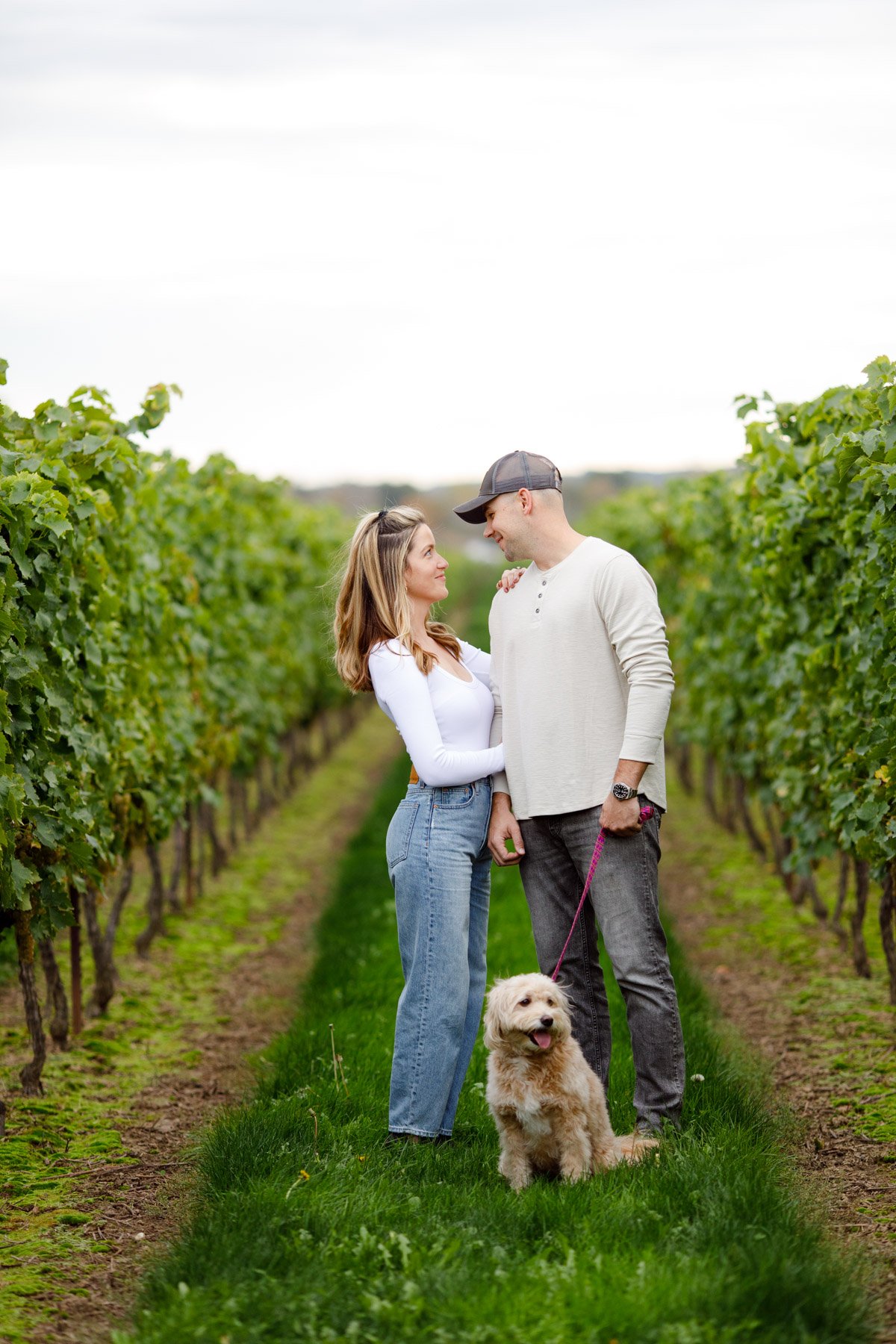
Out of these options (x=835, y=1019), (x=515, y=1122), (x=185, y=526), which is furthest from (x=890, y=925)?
(x=185, y=526)

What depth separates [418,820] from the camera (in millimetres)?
4258

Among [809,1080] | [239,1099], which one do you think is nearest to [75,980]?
[239,1099]

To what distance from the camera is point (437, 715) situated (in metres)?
4.24

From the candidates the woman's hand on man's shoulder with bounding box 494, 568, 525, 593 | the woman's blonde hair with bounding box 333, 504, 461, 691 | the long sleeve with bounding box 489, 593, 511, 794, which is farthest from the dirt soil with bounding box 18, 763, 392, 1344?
the woman's hand on man's shoulder with bounding box 494, 568, 525, 593

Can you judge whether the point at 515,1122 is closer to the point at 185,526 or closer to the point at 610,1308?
the point at 610,1308

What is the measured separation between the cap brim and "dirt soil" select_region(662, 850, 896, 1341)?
7.91 ft

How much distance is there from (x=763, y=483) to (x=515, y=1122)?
4.38 metres

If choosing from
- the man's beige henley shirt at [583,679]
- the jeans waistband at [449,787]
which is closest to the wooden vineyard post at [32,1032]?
the jeans waistband at [449,787]

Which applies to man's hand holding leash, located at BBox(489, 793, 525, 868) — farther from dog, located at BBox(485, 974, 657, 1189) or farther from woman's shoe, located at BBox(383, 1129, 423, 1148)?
woman's shoe, located at BBox(383, 1129, 423, 1148)

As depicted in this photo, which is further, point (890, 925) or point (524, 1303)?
point (890, 925)

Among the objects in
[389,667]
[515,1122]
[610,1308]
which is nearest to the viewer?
[610,1308]

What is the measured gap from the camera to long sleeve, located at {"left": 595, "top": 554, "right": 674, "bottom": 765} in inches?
157

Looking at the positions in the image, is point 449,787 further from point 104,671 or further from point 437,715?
point 104,671

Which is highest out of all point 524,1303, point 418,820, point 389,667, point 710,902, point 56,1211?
point 389,667
